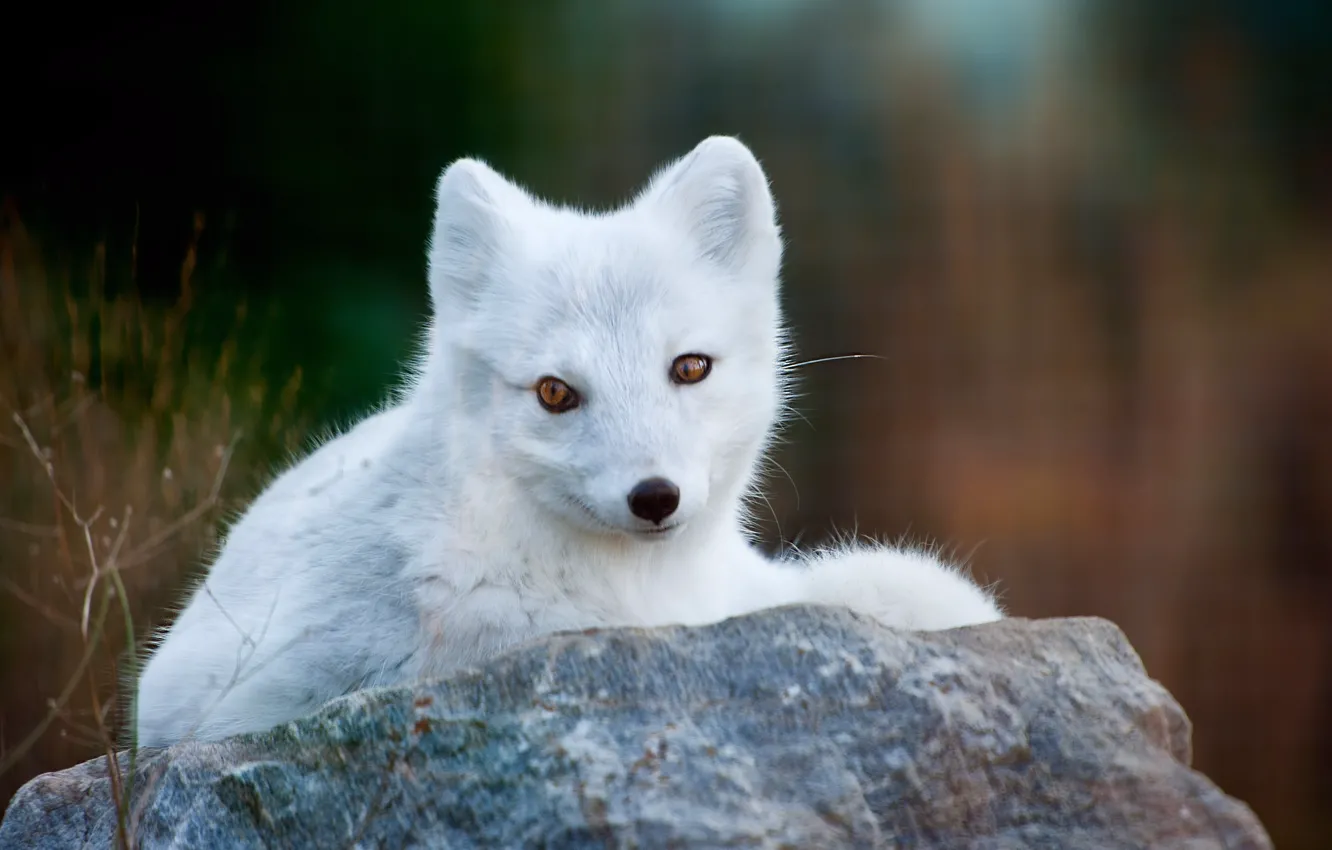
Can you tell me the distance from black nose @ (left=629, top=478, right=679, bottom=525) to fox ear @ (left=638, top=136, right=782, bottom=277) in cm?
75

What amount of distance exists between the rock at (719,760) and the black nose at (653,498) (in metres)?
0.29

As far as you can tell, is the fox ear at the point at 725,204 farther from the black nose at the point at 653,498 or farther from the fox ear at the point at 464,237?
the black nose at the point at 653,498

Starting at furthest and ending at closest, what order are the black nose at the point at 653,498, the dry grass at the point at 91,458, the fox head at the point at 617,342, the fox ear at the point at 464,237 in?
the dry grass at the point at 91,458
the fox ear at the point at 464,237
the fox head at the point at 617,342
the black nose at the point at 653,498

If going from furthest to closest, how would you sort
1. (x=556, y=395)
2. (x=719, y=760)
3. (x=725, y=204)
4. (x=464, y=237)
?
1. (x=725, y=204)
2. (x=464, y=237)
3. (x=556, y=395)
4. (x=719, y=760)

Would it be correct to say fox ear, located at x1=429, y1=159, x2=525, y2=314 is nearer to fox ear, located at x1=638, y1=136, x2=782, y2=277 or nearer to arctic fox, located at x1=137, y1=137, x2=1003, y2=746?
arctic fox, located at x1=137, y1=137, x2=1003, y2=746

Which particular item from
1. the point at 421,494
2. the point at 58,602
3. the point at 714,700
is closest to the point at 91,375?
the point at 58,602

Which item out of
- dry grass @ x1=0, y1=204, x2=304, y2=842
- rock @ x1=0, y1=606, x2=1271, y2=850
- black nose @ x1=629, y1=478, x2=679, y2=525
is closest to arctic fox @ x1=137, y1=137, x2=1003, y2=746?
black nose @ x1=629, y1=478, x2=679, y2=525

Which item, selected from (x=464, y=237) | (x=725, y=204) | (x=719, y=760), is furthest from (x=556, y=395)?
(x=719, y=760)

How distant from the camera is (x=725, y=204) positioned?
3.40 meters

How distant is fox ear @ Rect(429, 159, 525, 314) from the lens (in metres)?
3.25

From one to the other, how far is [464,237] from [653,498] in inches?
35.8

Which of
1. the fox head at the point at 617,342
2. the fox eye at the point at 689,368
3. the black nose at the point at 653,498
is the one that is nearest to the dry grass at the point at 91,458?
the fox head at the point at 617,342

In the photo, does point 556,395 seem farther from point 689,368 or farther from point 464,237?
point 464,237

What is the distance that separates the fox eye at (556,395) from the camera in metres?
2.89
